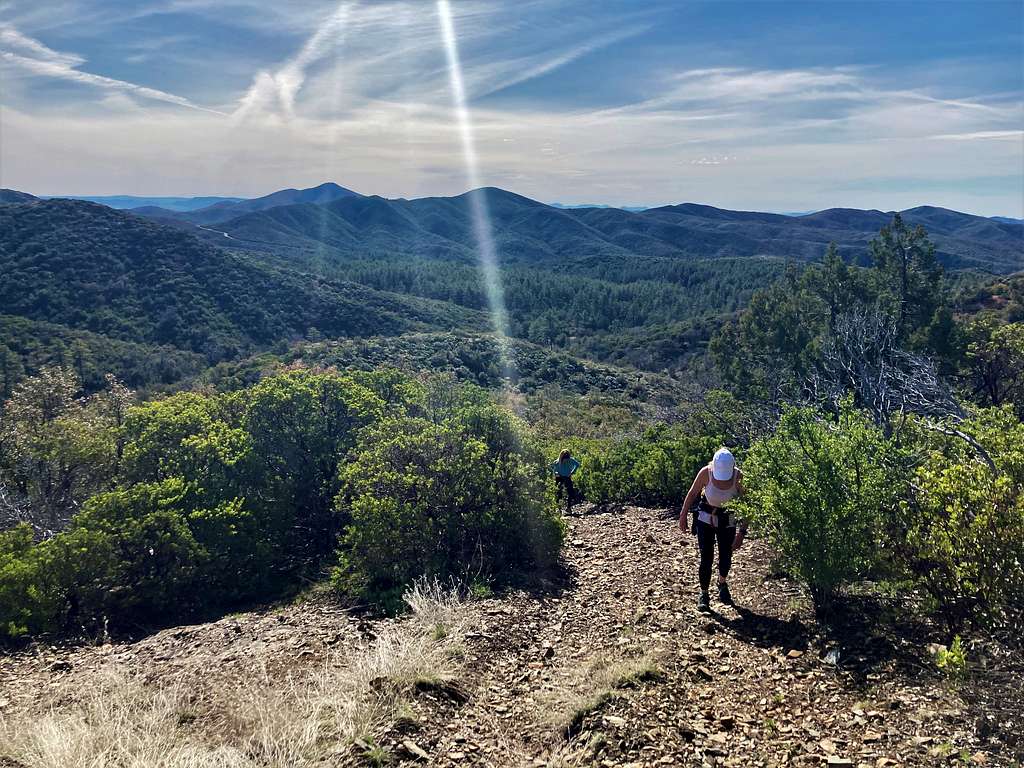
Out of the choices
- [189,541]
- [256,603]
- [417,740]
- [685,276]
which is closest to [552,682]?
[417,740]

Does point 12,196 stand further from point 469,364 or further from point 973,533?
point 973,533

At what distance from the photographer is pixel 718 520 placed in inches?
201

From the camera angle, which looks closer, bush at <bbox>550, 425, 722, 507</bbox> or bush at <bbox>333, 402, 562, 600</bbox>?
bush at <bbox>333, 402, 562, 600</bbox>

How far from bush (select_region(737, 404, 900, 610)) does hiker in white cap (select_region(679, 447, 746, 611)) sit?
0.96 feet

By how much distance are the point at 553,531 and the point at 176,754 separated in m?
4.56

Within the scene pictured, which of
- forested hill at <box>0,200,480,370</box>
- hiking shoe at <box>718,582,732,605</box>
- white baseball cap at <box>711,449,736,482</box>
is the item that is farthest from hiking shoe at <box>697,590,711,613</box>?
forested hill at <box>0,200,480,370</box>

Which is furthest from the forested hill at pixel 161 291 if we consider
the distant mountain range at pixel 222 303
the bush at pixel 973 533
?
the bush at pixel 973 533

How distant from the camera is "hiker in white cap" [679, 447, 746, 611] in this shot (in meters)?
5.01

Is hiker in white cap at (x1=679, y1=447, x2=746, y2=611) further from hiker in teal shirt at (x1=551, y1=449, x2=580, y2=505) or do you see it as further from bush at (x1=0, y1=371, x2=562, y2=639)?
hiker in teal shirt at (x1=551, y1=449, x2=580, y2=505)

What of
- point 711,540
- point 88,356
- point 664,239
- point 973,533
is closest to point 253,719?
point 711,540

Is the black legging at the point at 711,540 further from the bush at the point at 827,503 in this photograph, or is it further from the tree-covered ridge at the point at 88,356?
the tree-covered ridge at the point at 88,356

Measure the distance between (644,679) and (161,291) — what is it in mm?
59618

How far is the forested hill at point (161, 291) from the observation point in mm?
46875

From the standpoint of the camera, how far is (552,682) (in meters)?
4.23
